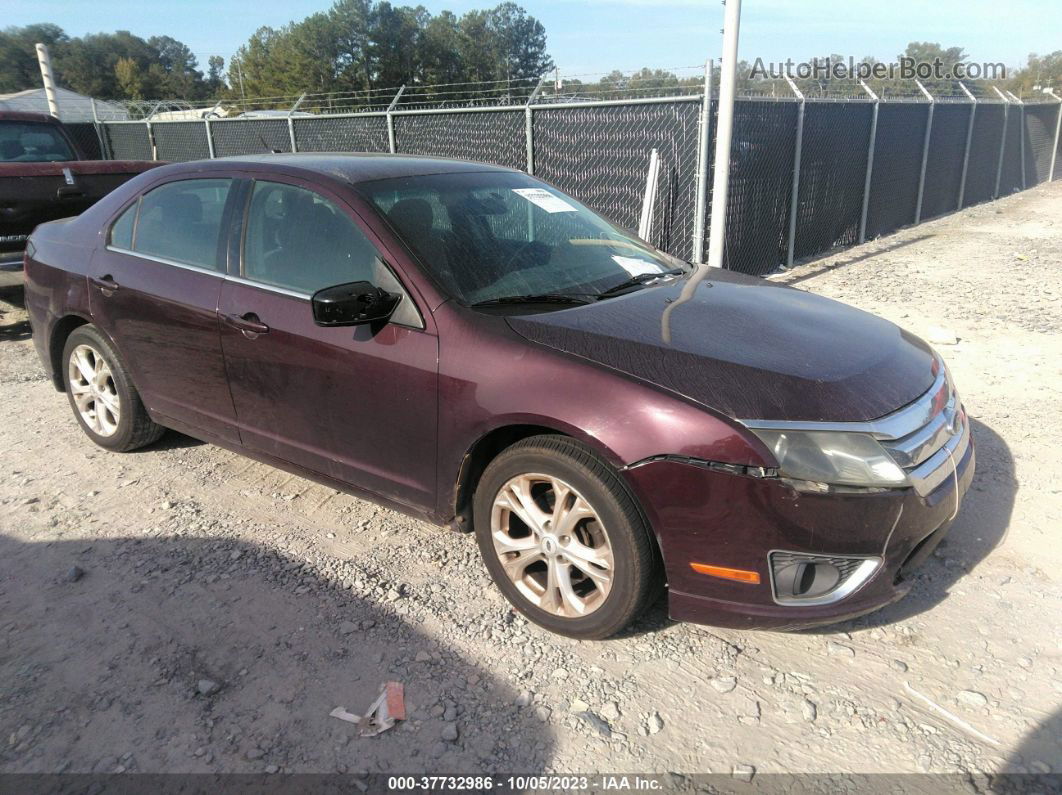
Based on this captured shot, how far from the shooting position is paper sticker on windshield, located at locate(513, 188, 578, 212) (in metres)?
3.87

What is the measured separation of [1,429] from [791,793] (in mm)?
5174

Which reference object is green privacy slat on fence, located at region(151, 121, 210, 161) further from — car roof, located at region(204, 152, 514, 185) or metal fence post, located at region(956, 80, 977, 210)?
metal fence post, located at region(956, 80, 977, 210)

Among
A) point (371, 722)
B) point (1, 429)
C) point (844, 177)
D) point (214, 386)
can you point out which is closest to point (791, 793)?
point (371, 722)

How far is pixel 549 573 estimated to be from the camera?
112 inches

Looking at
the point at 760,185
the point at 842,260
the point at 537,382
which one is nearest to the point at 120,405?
the point at 537,382

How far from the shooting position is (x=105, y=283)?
412 cm

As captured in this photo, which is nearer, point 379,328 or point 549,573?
point 549,573

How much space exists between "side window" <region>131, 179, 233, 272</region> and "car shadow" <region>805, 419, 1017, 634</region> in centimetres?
317

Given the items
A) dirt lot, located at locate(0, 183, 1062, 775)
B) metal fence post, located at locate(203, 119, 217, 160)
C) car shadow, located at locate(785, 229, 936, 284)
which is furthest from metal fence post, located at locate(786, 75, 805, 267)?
metal fence post, located at locate(203, 119, 217, 160)

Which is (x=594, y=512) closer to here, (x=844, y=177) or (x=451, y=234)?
(x=451, y=234)

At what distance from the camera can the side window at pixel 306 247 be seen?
10.3ft

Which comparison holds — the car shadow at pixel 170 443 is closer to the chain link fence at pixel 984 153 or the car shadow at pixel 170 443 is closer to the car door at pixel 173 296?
the car door at pixel 173 296

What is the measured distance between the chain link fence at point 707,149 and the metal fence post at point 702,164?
0.10 feet

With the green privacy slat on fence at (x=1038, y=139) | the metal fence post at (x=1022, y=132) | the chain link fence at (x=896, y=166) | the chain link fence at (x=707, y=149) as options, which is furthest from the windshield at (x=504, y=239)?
the green privacy slat on fence at (x=1038, y=139)
